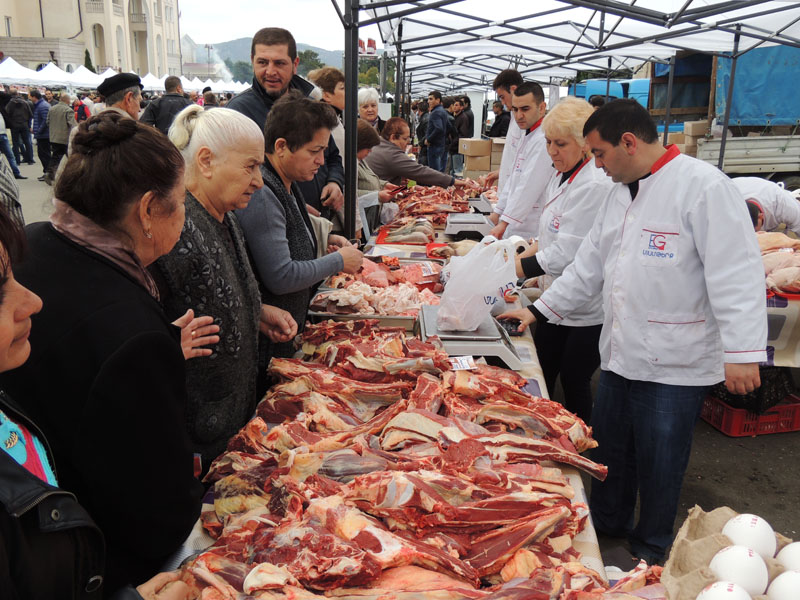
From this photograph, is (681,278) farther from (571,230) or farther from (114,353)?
(114,353)

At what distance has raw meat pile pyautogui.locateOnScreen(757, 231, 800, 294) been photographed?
4457mm

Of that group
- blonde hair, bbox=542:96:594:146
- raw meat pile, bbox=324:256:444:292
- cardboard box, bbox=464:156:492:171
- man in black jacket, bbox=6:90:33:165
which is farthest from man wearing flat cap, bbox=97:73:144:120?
man in black jacket, bbox=6:90:33:165

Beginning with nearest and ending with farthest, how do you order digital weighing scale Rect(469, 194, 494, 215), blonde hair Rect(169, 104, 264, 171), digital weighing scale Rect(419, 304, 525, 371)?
blonde hair Rect(169, 104, 264, 171)
digital weighing scale Rect(419, 304, 525, 371)
digital weighing scale Rect(469, 194, 494, 215)

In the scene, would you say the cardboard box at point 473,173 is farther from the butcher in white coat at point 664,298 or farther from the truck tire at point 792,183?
the butcher in white coat at point 664,298

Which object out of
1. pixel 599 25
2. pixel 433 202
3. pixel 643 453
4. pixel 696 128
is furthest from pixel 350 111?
pixel 696 128

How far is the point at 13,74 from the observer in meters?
27.8

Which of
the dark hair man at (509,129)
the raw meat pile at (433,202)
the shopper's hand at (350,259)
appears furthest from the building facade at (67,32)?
the shopper's hand at (350,259)

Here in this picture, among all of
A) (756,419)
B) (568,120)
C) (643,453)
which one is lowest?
(756,419)

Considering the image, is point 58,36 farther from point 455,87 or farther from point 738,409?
point 738,409

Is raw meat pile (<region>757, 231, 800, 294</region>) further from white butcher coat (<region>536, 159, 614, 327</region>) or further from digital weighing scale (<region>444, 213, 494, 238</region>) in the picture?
digital weighing scale (<region>444, 213, 494, 238</region>)

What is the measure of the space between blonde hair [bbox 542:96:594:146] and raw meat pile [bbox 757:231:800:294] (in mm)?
1726

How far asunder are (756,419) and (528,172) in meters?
2.53

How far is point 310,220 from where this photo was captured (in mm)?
3457

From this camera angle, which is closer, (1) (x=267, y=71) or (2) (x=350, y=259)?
(2) (x=350, y=259)
